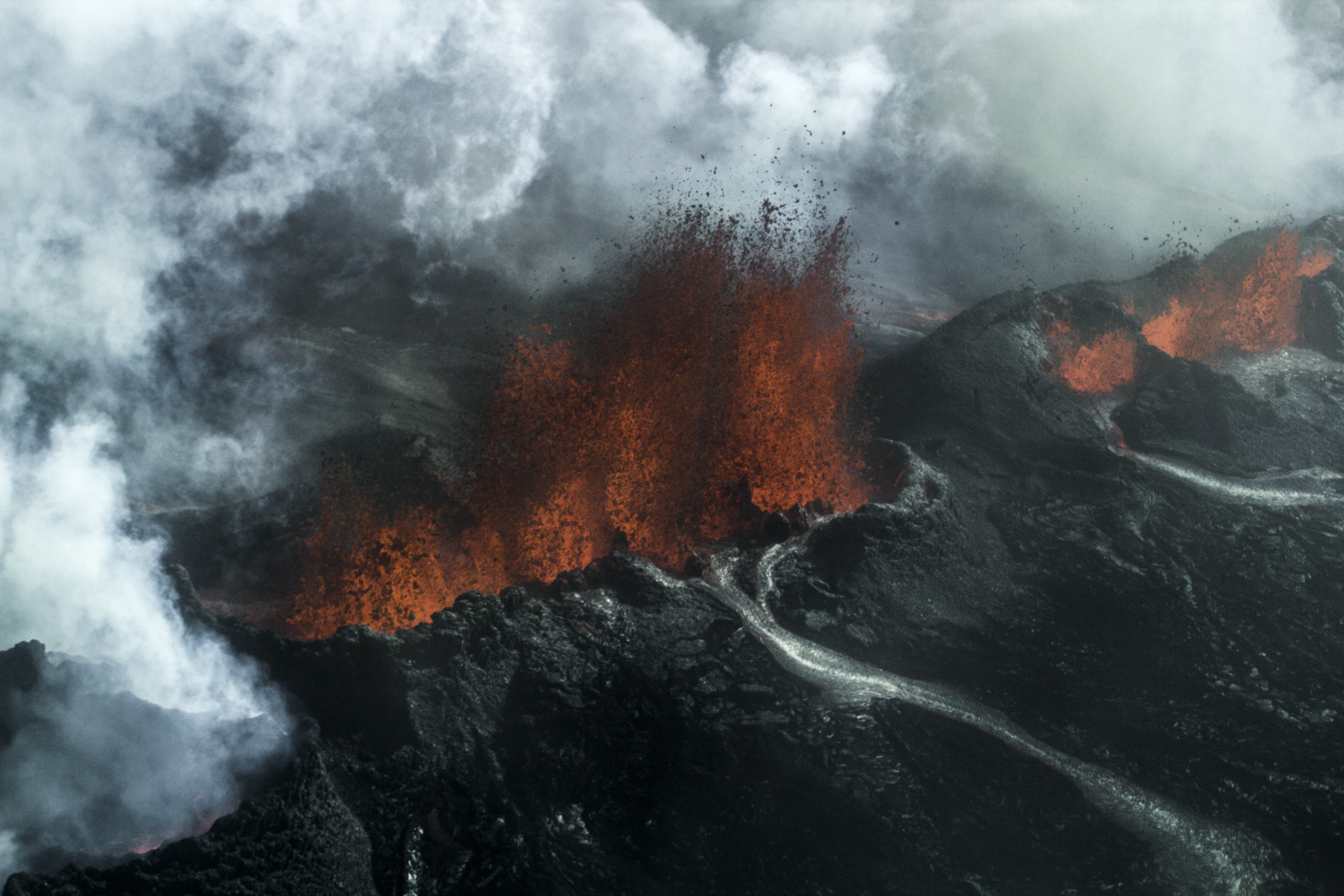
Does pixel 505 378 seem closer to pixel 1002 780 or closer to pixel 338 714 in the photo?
pixel 338 714

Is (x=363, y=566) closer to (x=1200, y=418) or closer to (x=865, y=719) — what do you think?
(x=865, y=719)

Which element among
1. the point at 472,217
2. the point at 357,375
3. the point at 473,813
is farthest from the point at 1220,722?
the point at 472,217

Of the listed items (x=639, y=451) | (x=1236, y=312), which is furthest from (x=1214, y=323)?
(x=639, y=451)

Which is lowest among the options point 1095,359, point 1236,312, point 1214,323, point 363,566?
point 363,566

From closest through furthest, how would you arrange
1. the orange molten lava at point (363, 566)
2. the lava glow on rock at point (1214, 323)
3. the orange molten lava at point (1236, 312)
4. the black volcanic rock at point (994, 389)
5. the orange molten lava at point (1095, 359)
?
the orange molten lava at point (363, 566)
the black volcanic rock at point (994, 389)
the orange molten lava at point (1095, 359)
the lava glow on rock at point (1214, 323)
the orange molten lava at point (1236, 312)

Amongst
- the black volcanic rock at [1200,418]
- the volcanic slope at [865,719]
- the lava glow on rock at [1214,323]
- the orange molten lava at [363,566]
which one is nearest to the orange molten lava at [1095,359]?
the lava glow on rock at [1214,323]

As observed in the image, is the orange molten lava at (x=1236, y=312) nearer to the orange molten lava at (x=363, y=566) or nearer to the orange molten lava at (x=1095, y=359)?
the orange molten lava at (x=1095, y=359)
